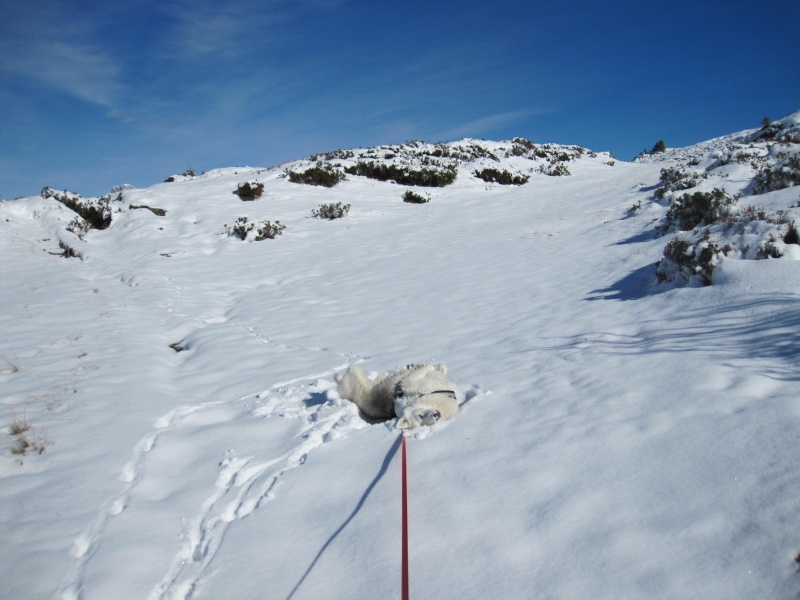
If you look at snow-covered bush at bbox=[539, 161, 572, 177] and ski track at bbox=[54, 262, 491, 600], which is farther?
snow-covered bush at bbox=[539, 161, 572, 177]

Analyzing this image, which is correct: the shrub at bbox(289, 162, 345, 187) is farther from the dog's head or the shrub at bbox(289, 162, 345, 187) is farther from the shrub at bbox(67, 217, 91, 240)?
the dog's head

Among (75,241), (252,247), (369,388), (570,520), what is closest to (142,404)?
(369,388)

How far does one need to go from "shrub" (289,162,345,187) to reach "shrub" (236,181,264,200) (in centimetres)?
232

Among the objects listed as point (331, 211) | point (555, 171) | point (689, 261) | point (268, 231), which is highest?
point (555, 171)

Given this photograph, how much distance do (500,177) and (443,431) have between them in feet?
65.0

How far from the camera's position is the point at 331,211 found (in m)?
14.0

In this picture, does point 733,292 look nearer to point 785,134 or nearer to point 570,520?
point 570,520

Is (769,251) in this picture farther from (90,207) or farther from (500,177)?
(500,177)

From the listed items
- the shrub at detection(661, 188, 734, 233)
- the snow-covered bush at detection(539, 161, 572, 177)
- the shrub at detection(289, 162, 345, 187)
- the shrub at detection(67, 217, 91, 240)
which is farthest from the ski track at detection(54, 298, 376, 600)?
the snow-covered bush at detection(539, 161, 572, 177)

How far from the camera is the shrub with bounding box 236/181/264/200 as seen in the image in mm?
15680

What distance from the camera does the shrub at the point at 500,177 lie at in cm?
2097

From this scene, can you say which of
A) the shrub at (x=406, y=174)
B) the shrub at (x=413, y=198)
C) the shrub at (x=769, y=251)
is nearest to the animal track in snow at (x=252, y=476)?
the shrub at (x=769, y=251)

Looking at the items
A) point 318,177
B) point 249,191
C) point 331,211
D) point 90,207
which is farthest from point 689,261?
point 90,207

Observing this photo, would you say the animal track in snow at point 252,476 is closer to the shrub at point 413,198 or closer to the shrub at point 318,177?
the shrub at point 413,198
